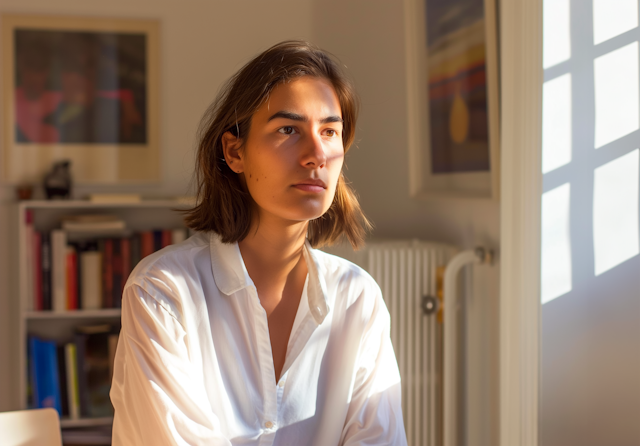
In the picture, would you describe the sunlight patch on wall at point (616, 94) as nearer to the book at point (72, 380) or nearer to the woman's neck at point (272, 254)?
the woman's neck at point (272, 254)

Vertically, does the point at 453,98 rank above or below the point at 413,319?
above

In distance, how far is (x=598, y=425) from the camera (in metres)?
1.36

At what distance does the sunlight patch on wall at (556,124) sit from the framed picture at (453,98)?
40cm

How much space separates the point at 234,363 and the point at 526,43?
952 mm

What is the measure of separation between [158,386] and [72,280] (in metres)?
2.12

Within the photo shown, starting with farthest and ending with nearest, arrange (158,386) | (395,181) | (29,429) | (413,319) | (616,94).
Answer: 1. (395,181)
2. (413,319)
3. (616,94)
4. (29,429)
5. (158,386)

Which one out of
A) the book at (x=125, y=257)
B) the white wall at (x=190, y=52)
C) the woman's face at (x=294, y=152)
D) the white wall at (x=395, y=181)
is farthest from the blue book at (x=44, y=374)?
the woman's face at (x=294, y=152)

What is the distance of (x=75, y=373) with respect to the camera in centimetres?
295

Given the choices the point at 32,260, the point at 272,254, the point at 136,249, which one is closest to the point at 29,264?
the point at 32,260

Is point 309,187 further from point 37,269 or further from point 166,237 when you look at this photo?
point 37,269

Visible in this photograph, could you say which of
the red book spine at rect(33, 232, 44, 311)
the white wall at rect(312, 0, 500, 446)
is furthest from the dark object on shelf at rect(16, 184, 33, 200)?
the white wall at rect(312, 0, 500, 446)

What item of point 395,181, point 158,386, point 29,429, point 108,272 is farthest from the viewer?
point 108,272

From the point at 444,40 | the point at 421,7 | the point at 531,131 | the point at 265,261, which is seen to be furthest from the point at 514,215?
the point at 421,7

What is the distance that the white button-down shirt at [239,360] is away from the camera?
3.43ft
